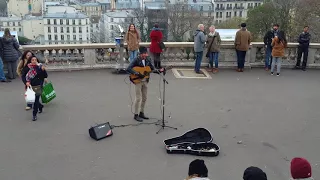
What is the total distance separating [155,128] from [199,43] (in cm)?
492

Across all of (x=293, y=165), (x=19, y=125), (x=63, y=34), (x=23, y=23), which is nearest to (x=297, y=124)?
(x=293, y=165)

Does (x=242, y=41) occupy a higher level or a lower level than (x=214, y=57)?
higher

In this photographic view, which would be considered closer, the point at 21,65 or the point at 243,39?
→ the point at 21,65

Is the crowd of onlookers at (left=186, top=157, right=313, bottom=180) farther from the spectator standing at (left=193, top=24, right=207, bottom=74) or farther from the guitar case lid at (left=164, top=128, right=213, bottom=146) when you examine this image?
the spectator standing at (left=193, top=24, right=207, bottom=74)

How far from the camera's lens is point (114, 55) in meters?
13.4

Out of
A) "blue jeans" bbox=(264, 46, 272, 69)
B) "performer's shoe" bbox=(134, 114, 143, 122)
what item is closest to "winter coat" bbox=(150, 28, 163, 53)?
"blue jeans" bbox=(264, 46, 272, 69)

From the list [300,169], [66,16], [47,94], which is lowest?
[66,16]

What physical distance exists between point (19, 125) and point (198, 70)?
6123 millimetres

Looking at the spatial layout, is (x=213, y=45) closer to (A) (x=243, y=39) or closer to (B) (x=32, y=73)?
(A) (x=243, y=39)

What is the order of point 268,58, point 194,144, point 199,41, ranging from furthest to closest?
point 268,58 → point 199,41 → point 194,144

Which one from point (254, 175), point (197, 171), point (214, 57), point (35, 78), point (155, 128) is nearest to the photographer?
point (254, 175)

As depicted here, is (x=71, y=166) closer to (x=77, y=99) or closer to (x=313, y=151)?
(x=77, y=99)

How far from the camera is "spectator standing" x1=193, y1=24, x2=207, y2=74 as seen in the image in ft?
40.8

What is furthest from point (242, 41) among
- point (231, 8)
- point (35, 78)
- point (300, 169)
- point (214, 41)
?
point (231, 8)
